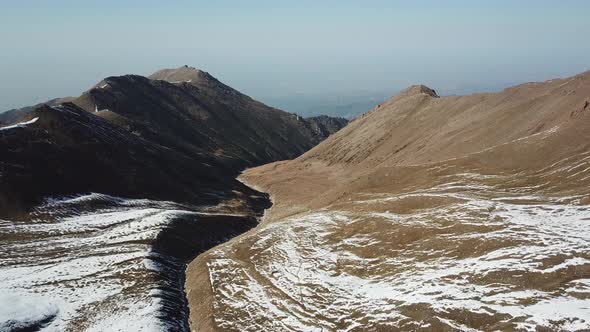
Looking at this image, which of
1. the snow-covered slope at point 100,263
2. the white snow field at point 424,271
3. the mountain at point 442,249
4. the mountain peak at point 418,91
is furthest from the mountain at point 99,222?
the mountain peak at point 418,91

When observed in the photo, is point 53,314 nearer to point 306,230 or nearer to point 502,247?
point 306,230

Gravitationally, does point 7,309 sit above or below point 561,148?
below

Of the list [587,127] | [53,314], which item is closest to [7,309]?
[53,314]

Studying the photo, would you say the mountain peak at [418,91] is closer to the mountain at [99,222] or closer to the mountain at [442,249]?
the mountain at [442,249]

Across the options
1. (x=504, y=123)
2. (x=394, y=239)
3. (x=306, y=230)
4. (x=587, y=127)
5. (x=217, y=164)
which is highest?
(x=217, y=164)

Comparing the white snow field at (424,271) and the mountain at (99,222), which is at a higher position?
the mountain at (99,222)

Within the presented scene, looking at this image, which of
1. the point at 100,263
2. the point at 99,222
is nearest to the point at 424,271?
the point at 100,263
